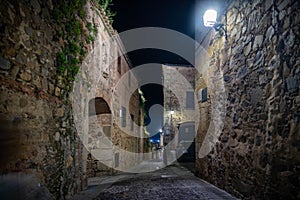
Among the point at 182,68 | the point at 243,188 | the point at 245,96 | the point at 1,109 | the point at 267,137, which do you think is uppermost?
the point at 182,68

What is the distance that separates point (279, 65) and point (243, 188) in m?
2.02

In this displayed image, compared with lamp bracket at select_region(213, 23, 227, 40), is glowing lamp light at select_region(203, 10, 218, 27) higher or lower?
higher

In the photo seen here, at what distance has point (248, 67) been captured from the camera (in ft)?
11.4

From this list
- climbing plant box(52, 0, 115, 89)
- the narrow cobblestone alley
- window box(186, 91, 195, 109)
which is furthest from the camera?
window box(186, 91, 195, 109)

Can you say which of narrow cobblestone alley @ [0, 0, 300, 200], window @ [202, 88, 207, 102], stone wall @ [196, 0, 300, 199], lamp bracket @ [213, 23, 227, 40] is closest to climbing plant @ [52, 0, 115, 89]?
narrow cobblestone alley @ [0, 0, 300, 200]

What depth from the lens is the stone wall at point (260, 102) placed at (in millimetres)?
2449

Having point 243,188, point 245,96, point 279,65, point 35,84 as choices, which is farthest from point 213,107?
point 35,84

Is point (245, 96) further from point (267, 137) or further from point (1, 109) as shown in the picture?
point (1, 109)

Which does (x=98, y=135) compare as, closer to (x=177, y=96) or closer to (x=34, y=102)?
(x=34, y=102)

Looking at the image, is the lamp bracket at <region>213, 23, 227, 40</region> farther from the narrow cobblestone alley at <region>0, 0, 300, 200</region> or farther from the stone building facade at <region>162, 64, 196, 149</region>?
the stone building facade at <region>162, 64, 196, 149</region>

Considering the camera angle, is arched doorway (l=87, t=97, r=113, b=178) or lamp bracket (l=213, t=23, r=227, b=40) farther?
arched doorway (l=87, t=97, r=113, b=178)

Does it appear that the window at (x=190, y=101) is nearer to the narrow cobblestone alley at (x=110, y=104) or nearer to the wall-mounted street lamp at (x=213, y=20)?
the narrow cobblestone alley at (x=110, y=104)

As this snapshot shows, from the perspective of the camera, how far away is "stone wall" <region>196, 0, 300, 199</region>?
2.45m

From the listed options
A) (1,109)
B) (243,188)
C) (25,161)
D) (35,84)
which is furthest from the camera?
(243,188)
